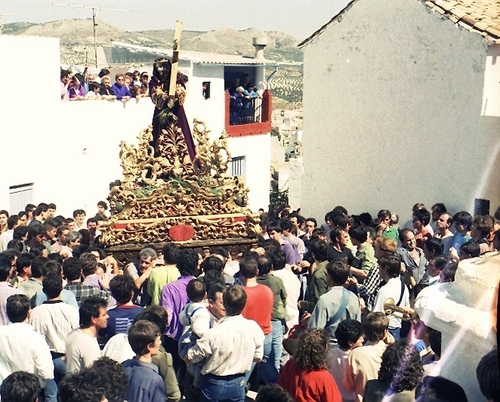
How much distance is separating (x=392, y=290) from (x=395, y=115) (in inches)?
300

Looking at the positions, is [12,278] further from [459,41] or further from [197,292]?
[459,41]

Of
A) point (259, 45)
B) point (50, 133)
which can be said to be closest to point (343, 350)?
point (50, 133)

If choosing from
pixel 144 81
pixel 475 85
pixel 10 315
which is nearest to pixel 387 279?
pixel 10 315

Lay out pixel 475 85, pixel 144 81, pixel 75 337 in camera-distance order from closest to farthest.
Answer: pixel 75 337 → pixel 475 85 → pixel 144 81

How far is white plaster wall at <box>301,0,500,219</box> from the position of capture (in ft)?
40.8

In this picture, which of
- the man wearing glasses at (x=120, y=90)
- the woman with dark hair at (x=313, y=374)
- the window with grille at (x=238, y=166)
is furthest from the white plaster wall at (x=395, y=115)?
the woman with dark hair at (x=313, y=374)

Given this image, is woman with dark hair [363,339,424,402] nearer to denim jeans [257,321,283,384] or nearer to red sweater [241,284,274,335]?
red sweater [241,284,274,335]

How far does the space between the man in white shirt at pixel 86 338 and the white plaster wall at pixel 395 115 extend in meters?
7.88

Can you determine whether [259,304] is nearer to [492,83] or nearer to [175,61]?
[175,61]

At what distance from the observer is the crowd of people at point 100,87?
51.7 ft

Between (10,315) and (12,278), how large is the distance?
5.82ft

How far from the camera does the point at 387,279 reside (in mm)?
6684

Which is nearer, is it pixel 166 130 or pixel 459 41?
pixel 166 130

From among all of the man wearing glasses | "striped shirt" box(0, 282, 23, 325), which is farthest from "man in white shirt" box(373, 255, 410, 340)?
the man wearing glasses
